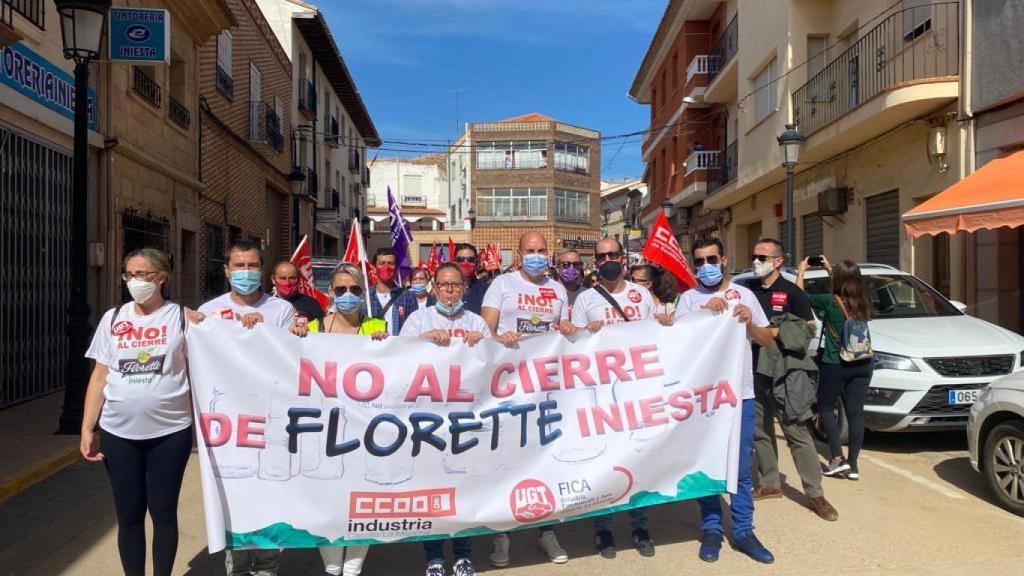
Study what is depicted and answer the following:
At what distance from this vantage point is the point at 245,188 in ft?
64.6

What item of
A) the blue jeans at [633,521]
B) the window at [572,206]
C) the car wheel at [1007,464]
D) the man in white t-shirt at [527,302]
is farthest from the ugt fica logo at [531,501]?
the window at [572,206]

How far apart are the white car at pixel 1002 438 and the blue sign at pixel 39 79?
960 centimetres

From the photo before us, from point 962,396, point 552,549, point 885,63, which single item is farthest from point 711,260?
point 885,63

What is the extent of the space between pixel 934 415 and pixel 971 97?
6.55 metres

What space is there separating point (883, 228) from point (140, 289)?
45.5 feet

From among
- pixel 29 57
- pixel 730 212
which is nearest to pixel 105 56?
pixel 29 57

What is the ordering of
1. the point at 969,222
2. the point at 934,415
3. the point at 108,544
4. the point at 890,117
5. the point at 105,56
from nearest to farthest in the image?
the point at 108,544
the point at 934,415
the point at 969,222
the point at 105,56
the point at 890,117

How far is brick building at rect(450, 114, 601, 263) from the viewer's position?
2117 inches

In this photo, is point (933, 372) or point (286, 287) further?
point (933, 372)

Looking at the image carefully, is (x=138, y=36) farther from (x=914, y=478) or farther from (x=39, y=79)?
(x=914, y=478)

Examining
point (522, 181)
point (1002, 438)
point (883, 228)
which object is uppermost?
point (522, 181)

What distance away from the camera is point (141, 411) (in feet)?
12.1

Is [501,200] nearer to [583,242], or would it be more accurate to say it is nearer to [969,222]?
[583,242]

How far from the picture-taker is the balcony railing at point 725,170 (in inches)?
855
